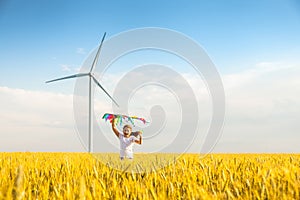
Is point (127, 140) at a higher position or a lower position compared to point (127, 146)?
higher

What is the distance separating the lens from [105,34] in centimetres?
1909

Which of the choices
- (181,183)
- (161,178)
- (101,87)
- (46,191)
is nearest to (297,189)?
(181,183)

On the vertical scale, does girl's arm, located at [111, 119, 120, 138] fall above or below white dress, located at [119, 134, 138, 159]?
above

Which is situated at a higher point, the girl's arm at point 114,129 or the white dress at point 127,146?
the girl's arm at point 114,129

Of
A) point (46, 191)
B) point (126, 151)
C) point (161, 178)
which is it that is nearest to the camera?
point (46, 191)

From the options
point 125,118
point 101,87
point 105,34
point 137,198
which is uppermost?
point 105,34

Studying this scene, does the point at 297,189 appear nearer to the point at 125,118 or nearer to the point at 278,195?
the point at 278,195

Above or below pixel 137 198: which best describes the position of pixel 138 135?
above

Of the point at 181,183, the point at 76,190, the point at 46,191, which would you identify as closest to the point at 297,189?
the point at 181,183

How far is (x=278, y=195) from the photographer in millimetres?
3070

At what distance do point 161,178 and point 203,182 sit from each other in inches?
23.0

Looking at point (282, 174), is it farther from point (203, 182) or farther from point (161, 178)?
point (161, 178)

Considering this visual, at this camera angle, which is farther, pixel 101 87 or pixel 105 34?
pixel 105 34

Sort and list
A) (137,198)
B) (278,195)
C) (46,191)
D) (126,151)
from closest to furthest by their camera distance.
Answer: (278,195) < (137,198) < (46,191) < (126,151)
